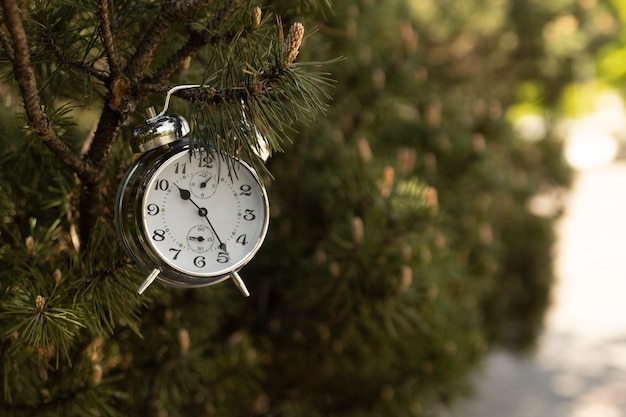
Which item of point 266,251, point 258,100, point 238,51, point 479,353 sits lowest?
point 479,353

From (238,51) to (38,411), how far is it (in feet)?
2.17

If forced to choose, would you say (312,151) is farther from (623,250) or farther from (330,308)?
(623,250)

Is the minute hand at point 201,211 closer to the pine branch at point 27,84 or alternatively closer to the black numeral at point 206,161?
the black numeral at point 206,161

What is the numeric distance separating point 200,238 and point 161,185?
87 millimetres

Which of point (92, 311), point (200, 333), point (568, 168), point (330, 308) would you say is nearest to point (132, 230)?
point (92, 311)

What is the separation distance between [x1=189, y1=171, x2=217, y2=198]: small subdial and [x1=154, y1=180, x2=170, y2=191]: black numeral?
0.03 metres

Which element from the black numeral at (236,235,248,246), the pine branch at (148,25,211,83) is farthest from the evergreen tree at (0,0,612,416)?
the black numeral at (236,235,248,246)

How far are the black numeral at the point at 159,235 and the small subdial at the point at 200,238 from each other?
0.03 metres

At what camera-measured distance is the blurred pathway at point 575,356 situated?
3.59m

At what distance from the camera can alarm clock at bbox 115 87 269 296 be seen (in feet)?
3.16

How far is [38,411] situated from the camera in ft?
3.91

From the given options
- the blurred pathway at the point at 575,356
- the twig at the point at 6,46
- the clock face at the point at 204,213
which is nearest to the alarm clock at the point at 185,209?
the clock face at the point at 204,213

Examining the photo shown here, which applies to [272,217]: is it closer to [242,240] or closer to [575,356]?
[242,240]

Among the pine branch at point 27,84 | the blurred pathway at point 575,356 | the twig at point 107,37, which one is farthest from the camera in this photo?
the blurred pathway at point 575,356
